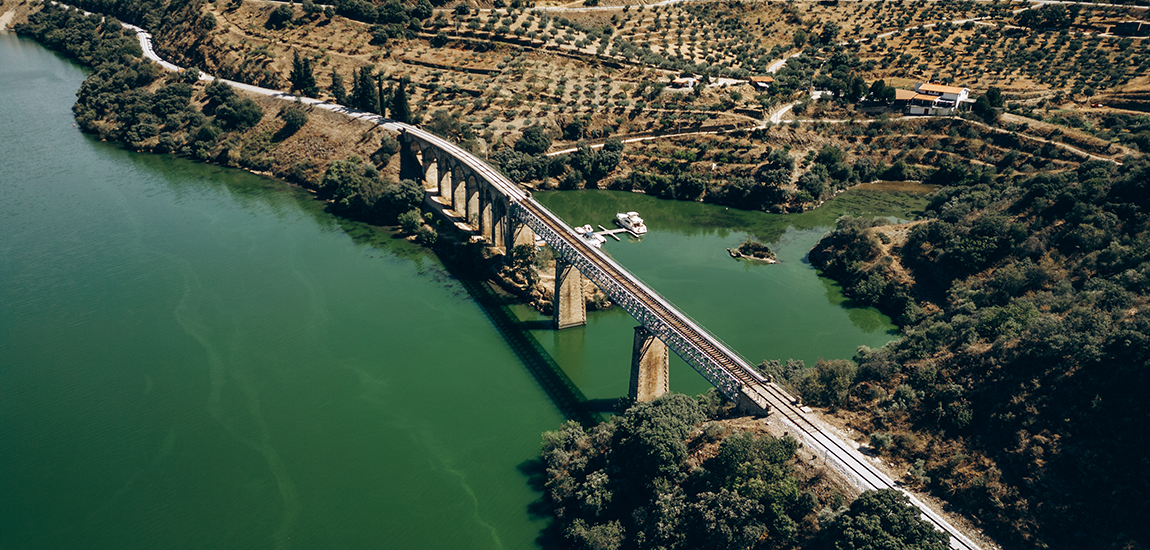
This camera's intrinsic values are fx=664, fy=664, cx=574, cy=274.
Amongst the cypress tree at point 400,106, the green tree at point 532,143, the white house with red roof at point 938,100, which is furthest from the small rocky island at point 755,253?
the cypress tree at point 400,106

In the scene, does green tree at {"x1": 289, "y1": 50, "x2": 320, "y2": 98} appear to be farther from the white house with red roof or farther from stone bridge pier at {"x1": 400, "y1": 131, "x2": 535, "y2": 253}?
the white house with red roof

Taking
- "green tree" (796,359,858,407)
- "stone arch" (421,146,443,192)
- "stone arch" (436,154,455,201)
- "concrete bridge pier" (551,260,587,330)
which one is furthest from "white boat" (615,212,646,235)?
"green tree" (796,359,858,407)

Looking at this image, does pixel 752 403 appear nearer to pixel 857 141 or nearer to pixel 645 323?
pixel 645 323

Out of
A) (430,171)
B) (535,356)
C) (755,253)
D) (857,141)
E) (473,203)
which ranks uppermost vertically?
(857,141)

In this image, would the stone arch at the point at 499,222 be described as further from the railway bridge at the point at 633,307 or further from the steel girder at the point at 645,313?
the steel girder at the point at 645,313

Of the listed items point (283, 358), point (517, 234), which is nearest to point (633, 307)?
point (517, 234)

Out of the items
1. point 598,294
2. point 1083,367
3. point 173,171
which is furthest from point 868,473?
point 173,171
